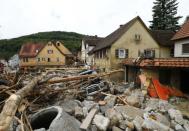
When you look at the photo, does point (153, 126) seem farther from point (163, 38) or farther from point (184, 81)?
point (163, 38)

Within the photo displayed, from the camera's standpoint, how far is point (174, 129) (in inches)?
334

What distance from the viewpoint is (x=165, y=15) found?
146 feet

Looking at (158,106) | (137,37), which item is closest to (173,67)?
(158,106)

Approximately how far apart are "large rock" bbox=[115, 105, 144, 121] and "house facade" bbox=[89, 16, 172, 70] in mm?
14079

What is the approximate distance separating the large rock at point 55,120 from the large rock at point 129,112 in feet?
6.86

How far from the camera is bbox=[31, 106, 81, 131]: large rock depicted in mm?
7570

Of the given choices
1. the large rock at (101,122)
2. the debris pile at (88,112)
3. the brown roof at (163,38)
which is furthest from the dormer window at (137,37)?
the large rock at (101,122)

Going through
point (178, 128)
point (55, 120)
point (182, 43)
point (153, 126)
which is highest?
point (182, 43)

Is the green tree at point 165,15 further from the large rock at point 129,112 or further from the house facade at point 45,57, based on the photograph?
the large rock at point 129,112

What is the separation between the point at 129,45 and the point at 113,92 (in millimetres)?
11847

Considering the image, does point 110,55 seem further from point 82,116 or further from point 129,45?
point 82,116

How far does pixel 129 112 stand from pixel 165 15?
3978cm

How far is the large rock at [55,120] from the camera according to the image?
757 cm

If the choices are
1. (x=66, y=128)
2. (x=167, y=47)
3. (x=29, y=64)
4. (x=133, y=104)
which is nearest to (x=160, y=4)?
(x=167, y=47)
